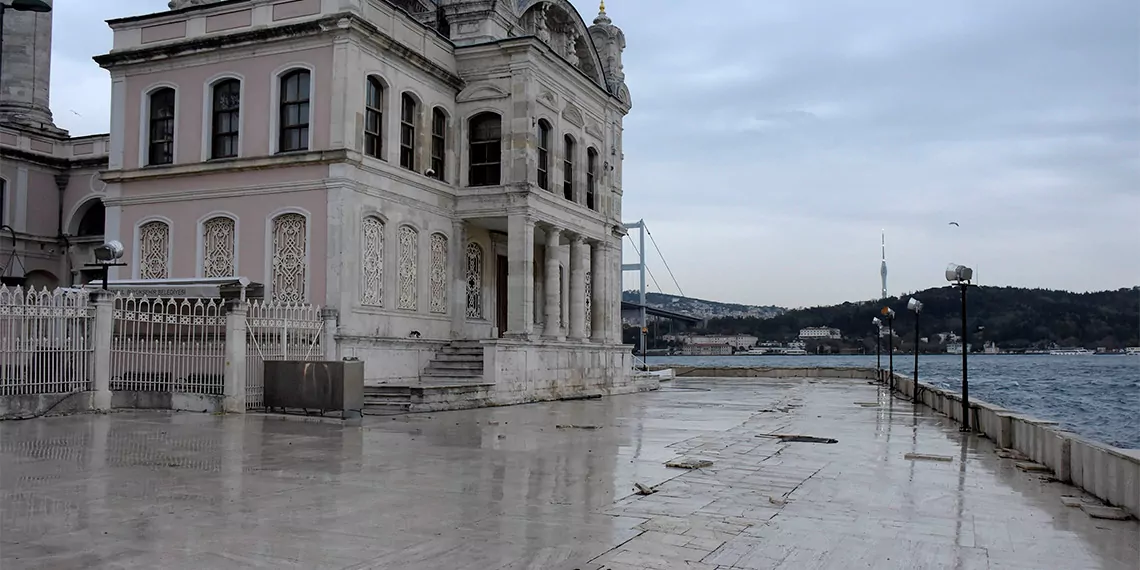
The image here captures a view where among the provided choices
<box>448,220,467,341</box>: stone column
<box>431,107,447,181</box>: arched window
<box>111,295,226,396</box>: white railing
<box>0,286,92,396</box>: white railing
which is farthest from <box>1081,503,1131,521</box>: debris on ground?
<box>431,107,447,181</box>: arched window

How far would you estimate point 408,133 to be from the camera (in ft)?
82.5

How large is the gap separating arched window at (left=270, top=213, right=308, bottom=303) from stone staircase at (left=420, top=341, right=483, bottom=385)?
12.8 ft

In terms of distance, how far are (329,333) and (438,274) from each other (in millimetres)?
5110

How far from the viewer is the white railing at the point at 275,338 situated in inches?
712

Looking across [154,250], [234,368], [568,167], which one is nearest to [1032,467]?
[234,368]

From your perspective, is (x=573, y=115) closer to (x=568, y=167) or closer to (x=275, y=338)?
(x=568, y=167)

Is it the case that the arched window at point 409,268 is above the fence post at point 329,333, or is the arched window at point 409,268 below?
above

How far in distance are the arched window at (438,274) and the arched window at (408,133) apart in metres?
2.07

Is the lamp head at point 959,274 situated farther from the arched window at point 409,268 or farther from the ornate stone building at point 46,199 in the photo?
the ornate stone building at point 46,199

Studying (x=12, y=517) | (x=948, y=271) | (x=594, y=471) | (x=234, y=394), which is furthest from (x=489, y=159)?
(x=12, y=517)

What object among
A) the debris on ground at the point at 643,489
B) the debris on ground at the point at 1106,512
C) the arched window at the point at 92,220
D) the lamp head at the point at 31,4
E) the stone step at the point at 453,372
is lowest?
the debris on ground at the point at 1106,512

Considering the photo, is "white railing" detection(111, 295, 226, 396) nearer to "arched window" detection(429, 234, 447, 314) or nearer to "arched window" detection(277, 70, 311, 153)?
"arched window" detection(277, 70, 311, 153)

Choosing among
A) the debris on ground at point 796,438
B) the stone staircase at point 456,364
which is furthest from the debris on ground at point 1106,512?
the stone staircase at point 456,364

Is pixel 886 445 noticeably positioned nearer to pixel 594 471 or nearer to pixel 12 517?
pixel 594 471
